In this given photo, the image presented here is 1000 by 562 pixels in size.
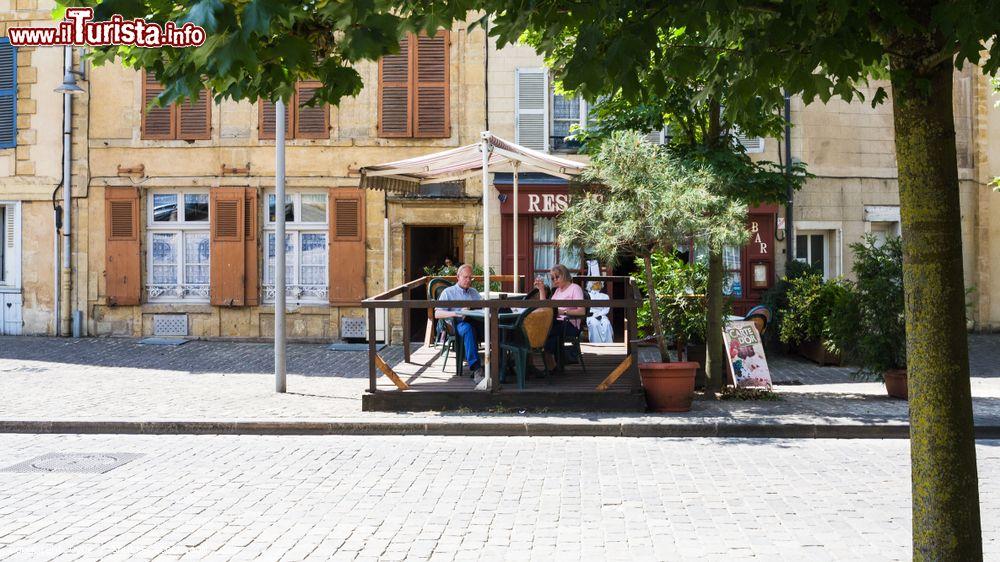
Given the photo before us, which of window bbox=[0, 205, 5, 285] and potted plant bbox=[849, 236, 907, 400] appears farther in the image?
window bbox=[0, 205, 5, 285]

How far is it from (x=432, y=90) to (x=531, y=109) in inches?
75.7

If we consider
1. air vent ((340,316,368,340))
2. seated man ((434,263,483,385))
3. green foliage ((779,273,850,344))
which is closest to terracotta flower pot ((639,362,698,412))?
seated man ((434,263,483,385))

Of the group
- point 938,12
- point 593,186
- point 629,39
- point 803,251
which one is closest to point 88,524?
point 629,39

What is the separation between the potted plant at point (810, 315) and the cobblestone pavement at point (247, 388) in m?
0.32

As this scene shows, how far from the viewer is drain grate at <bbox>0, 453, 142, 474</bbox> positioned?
715 cm

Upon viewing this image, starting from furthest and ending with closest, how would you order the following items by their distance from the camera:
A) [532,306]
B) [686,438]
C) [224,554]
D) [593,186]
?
1. [593,186]
2. [532,306]
3. [686,438]
4. [224,554]

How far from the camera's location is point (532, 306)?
31.9 ft

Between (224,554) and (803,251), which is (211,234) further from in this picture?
(224,554)

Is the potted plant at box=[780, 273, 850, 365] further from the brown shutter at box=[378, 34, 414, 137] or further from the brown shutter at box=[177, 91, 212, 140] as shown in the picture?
the brown shutter at box=[177, 91, 212, 140]

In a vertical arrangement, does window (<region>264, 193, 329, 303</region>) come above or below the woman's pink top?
above

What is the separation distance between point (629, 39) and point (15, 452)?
22.9 ft

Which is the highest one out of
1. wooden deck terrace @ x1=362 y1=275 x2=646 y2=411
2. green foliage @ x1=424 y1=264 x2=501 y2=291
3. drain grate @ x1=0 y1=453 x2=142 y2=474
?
green foliage @ x1=424 y1=264 x2=501 y2=291

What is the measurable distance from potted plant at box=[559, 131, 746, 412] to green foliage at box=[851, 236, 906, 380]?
5.64 ft

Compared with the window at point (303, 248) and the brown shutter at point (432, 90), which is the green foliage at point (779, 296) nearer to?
the brown shutter at point (432, 90)
